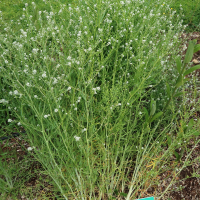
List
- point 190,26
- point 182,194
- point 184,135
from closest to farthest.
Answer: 1. point 184,135
2. point 182,194
3. point 190,26

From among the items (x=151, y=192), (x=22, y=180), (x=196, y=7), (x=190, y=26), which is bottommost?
(x=22, y=180)

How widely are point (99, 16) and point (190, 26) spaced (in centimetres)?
286

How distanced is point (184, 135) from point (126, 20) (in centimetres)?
152

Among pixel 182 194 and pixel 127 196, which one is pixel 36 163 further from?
pixel 182 194

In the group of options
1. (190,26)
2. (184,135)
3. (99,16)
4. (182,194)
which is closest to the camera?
(184,135)

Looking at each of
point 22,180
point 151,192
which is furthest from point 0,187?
point 151,192

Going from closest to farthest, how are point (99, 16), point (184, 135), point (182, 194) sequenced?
1. point (184, 135)
2. point (182, 194)
3. point (99, 16)

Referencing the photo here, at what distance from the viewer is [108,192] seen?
2.05 m

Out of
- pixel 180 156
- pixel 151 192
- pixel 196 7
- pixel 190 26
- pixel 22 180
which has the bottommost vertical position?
pixel 22 180

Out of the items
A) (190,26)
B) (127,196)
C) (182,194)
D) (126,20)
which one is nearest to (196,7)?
(190,26)

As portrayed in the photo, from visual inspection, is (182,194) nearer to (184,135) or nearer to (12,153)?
(184,135)

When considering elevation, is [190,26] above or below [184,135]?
above

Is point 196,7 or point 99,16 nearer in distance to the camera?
point 99,16

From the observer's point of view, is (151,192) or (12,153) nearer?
(151,192)
